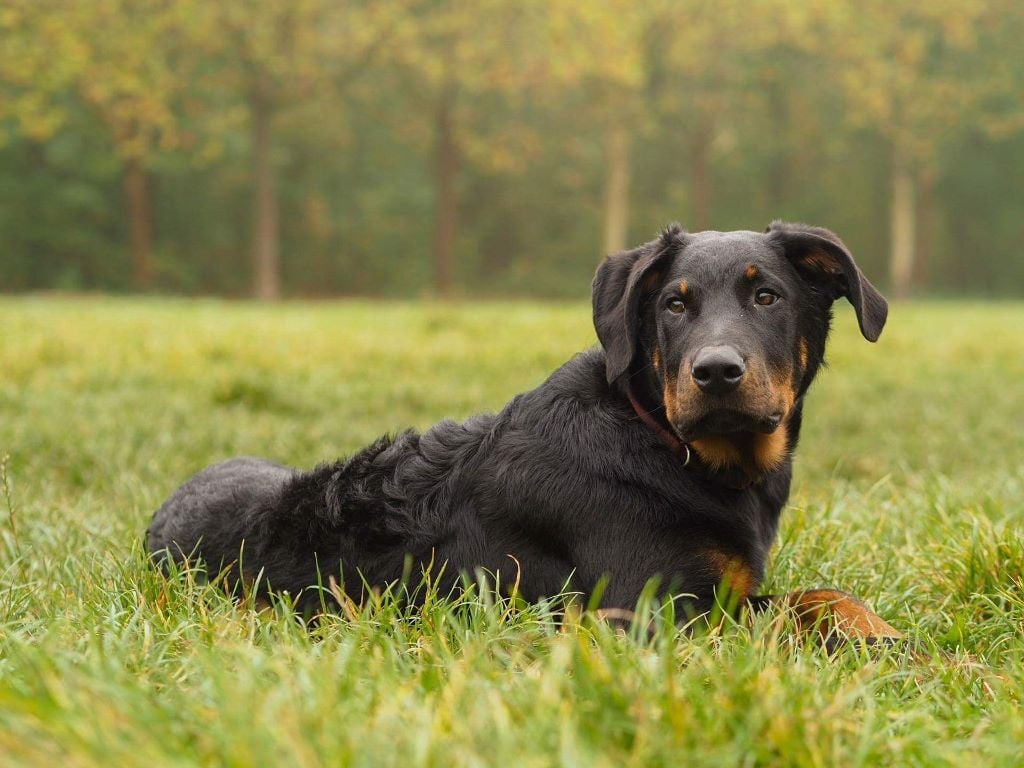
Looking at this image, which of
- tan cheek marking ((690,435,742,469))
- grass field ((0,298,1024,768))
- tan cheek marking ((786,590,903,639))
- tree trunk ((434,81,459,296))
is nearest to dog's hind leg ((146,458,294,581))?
grass field ((0,298,1024,768))

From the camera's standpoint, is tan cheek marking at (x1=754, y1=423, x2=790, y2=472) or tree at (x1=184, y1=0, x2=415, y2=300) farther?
tree at (x1=184, y1=0, x2=415, y2=300)

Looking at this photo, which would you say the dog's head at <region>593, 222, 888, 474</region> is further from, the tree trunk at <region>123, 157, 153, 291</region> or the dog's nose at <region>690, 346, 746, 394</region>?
the tree trunk at <region>123, 157, 153, 291</region>

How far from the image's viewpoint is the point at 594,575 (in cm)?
307

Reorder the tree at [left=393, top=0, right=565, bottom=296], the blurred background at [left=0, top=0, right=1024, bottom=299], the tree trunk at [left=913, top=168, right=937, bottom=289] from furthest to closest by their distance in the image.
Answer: the tree trunk at [left=913, top=168, right=937, bottom=289]
the tree at [left=393, top=0, right=565, bottom=296]
the blurred background at [left=0, top=0, right=1024, bottom=299]

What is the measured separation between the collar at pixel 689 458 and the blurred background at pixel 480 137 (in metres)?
20.8

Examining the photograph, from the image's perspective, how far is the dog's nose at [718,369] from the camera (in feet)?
9.73

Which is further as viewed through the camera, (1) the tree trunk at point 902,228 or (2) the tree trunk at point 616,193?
(1) the tree trunk at point 902,228

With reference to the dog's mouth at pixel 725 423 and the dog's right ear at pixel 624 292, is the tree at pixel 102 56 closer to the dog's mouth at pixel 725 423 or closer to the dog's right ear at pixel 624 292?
the dog's right ear at pixel 624 292

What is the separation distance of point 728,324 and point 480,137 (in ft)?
99.5

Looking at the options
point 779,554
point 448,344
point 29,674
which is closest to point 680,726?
point 29,674

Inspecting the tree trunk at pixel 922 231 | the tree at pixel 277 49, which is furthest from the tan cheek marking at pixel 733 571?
the tree trunk at pixel 922 231

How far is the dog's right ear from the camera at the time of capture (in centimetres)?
331

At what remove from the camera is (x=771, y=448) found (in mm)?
3367

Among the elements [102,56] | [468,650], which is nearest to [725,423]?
[468,650]
